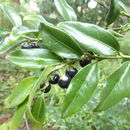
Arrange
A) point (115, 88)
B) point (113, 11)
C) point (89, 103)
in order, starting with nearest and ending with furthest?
point (115, 88)
point (113, 11)
point (89, 103)

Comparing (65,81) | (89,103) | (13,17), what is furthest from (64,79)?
(89,103)

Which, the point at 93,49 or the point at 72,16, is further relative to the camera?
the point at 72,16

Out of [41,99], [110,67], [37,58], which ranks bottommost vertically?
[110,67]

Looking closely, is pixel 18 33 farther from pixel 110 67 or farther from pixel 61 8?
pixel 110 67

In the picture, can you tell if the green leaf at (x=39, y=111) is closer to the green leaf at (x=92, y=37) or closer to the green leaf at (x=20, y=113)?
the green leaf at (x=20, y=113)

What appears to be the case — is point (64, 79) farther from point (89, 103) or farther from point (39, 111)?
point (89, 103)

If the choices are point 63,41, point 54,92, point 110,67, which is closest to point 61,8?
point 63,41
